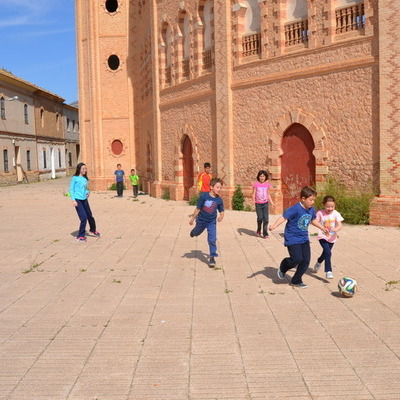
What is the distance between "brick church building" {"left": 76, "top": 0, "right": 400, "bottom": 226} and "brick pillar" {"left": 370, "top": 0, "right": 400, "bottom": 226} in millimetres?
26

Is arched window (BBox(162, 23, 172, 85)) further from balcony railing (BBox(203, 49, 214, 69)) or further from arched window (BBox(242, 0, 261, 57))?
arched window (BBox(242, 0, 261, 57))

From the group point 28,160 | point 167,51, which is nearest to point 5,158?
point 28,160

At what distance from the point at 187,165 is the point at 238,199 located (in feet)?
15.5

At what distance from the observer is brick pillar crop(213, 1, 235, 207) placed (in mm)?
17547

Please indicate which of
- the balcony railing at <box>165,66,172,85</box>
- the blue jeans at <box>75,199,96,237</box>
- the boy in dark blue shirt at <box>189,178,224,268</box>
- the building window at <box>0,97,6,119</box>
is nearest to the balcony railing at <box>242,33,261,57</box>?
the balcony railing at <box>165,66,172,85</box>

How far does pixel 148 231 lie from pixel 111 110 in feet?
61.5

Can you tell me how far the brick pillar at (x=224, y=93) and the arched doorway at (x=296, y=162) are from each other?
2280mm

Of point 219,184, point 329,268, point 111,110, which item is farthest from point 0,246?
point 111,110

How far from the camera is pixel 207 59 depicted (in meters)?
19.3

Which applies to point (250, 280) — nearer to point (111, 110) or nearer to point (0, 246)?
point (0, 246)

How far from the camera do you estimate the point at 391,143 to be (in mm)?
12969

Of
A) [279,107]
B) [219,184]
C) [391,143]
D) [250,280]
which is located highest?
[279,107]

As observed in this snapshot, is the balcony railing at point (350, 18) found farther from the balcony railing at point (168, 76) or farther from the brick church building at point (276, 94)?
the balcony railing at point (168, 76)

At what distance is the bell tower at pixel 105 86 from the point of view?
29953 mm
